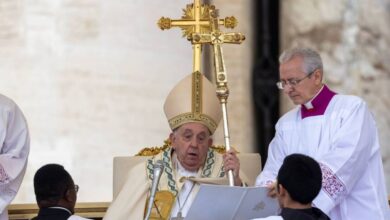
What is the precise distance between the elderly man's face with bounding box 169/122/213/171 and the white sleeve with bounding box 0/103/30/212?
1101 mm

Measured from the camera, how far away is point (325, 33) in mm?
10602

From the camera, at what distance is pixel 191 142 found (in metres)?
8.43

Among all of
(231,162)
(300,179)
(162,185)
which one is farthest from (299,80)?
(300,179)

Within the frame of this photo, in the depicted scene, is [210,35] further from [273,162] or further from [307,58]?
[273,162]

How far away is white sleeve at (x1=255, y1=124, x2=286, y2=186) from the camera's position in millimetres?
8350

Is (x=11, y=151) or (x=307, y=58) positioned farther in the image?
(x=11, y=151)

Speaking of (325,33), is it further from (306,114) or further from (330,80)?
(306,114)

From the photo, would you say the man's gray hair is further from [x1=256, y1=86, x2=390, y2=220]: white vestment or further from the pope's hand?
the pope's hand

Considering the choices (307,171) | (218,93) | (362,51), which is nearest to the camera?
(307,171)

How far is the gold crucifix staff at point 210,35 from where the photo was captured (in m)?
8.02

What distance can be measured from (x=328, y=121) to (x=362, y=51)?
2353 mm

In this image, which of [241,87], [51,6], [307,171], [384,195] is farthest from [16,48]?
A: [307,171]

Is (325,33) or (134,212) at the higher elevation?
(325,33)

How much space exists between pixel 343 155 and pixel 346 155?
17 mm
